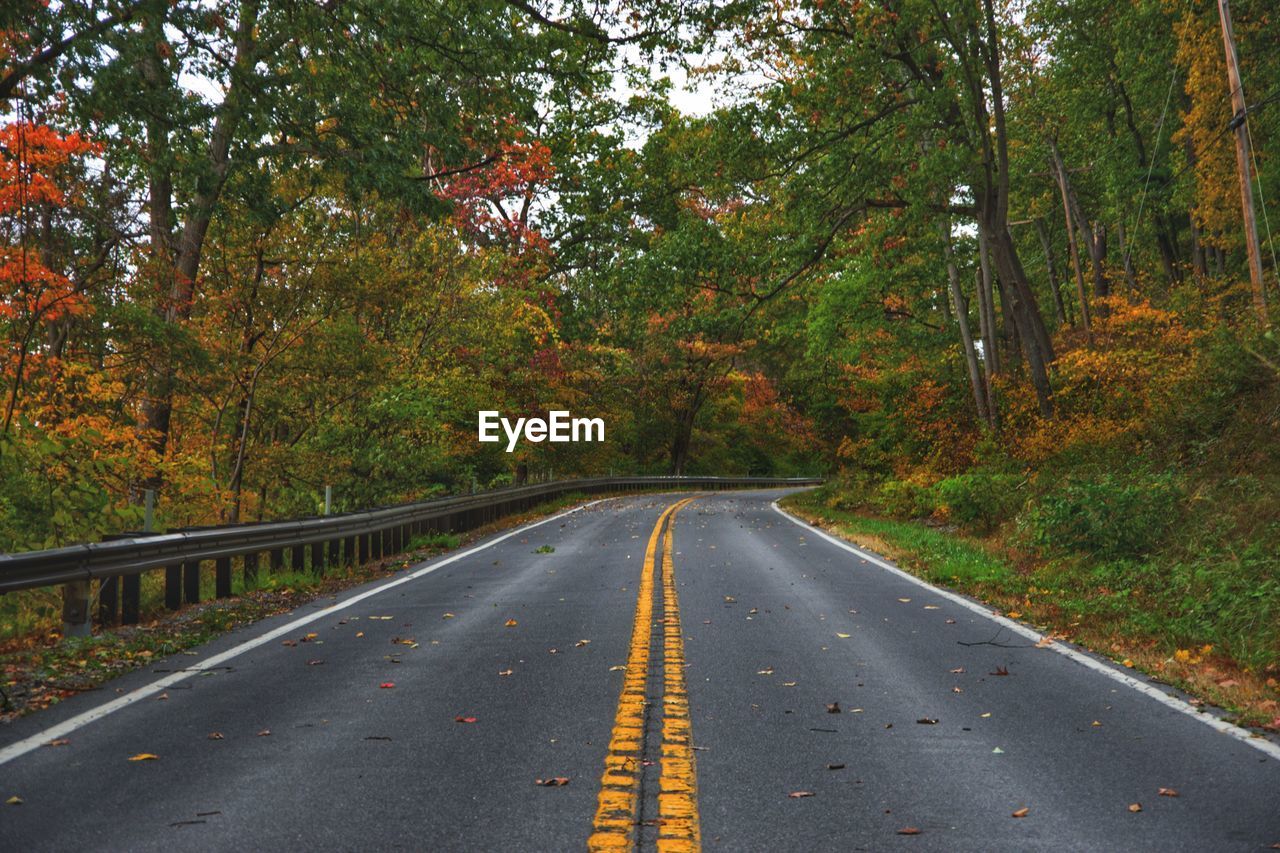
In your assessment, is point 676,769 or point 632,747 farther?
point 632,747

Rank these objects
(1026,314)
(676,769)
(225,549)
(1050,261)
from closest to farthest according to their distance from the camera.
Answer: (676,769) → (225,549) → (1026,314) → (1050,261)

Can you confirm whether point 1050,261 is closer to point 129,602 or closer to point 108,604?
point 129,602

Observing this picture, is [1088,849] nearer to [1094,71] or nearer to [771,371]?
[1094,71]

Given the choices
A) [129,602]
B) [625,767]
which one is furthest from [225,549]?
[625,767]

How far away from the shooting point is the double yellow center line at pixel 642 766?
134 inches

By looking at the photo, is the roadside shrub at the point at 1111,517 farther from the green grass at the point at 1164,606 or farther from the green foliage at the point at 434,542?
the green foliage at the point at 434,542

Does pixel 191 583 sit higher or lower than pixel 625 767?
higher

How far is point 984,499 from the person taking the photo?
16.1m

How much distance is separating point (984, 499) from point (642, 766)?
13.4m

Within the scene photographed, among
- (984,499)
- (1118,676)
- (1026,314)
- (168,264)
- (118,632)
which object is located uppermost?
(168,264)

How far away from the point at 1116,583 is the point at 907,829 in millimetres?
7460

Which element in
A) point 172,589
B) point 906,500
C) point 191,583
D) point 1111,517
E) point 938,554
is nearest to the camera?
point 172,589

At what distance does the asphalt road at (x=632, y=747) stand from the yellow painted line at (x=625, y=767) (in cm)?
2

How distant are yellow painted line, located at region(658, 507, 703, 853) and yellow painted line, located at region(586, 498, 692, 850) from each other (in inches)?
4.8
